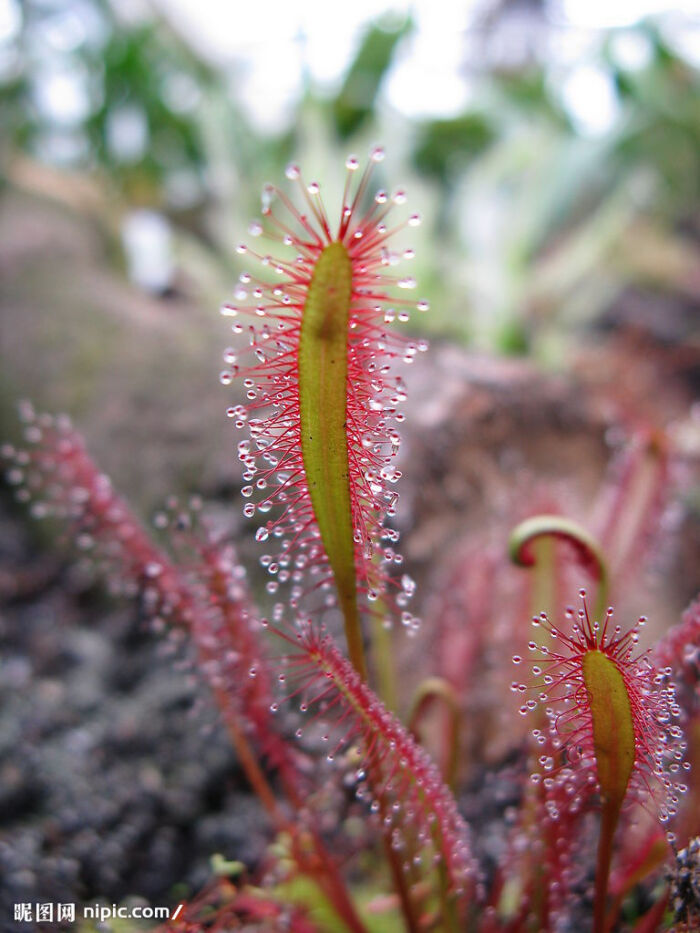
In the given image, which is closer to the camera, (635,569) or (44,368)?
(635,569)

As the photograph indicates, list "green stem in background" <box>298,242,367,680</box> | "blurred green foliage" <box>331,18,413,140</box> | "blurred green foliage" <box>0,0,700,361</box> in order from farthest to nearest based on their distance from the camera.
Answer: "blurred green foliage" <box>331,18,413,140</box> → "blurred green foliage" <box>0,0,700,361</box> → "green stem in background" <box>298,242,367,680</box>

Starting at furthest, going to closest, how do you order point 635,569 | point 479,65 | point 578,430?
point 479,65
point 578,430
point 635,569

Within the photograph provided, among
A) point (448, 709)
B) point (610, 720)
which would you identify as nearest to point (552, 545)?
point (448, 709)

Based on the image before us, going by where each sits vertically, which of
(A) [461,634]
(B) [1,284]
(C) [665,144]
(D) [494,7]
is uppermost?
(D) [494,7]

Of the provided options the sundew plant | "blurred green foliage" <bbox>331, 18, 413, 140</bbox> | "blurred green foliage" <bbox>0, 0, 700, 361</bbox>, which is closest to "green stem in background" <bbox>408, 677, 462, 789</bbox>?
the sundew plant

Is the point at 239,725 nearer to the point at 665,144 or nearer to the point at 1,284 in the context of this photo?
the point at 1,284

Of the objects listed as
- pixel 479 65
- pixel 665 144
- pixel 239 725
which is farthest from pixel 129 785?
pixel 479 65

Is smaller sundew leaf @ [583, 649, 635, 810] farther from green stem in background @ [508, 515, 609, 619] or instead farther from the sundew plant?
green stem in background @ [508, 515, 609, 619]
